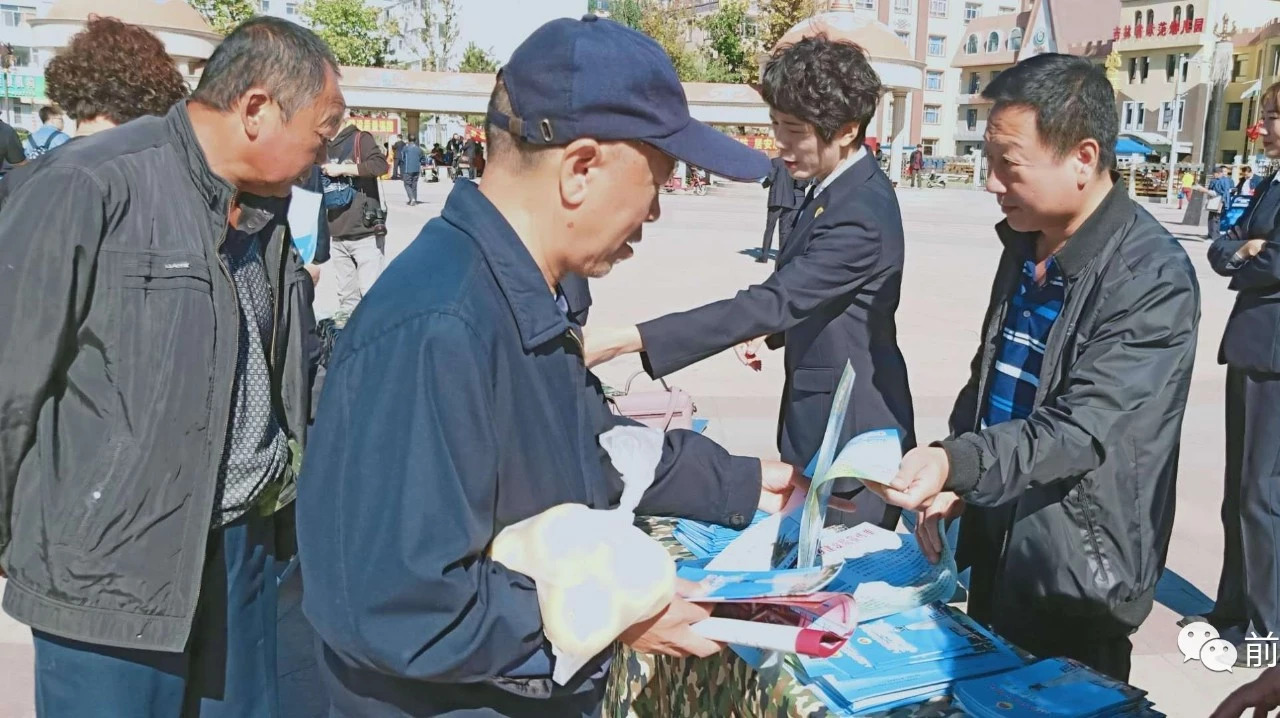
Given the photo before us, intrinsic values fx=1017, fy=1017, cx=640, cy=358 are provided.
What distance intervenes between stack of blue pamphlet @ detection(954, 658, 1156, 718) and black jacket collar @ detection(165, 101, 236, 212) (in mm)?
1802

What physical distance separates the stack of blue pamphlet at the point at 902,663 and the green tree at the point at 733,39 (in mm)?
40169

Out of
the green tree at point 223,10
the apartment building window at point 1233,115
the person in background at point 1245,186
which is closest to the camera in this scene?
the person in background at point 1245,186

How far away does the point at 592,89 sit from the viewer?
1.29m

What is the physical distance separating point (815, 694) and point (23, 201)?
176 cm

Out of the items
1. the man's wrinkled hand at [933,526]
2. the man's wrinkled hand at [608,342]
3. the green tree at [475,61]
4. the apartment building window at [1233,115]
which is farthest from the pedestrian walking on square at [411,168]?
the apartment building window at [1233,115]

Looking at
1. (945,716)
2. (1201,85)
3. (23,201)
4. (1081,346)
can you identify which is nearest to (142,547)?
(23,201)

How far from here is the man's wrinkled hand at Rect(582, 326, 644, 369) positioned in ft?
9.19

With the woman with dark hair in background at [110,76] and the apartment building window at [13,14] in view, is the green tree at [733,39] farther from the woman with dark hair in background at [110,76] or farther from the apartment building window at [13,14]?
the woman with dark hair in background at [110,76]

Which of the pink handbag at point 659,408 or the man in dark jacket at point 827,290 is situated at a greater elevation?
the man in dark jacket at point 827,290

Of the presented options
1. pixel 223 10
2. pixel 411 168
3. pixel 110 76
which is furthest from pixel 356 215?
pixel 223 10

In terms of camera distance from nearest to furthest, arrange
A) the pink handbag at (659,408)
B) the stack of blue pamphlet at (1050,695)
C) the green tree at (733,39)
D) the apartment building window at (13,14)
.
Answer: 1. the stack of blue pamphlet at (1050,695)
2. the pink handbag at (659,408)
3. the green tree at (733,39)
4. the apartment building window at (13,14)

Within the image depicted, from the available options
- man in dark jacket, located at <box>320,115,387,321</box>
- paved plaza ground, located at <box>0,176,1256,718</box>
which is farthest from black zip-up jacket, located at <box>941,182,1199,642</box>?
man in dark jacket, located at <box>320,115,387,321</box>

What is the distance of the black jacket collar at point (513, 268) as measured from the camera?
1330 mm

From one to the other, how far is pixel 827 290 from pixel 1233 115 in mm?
56968
